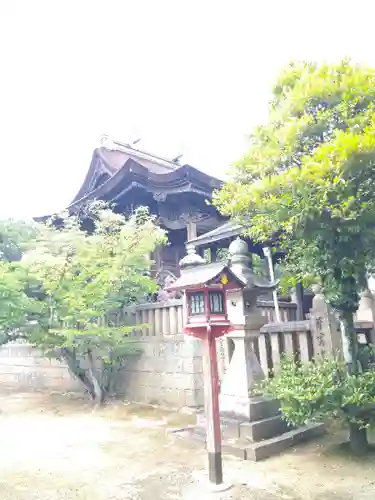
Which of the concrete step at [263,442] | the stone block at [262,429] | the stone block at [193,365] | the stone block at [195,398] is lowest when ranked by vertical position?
the concrete step at [263,442]

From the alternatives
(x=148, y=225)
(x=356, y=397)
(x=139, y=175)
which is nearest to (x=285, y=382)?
(x=356, y=397)

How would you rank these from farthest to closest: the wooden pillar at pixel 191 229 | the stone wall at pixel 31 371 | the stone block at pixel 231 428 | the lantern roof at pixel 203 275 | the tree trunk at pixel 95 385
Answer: the wooden pillar at pixel 191 229 → the stone wall at pixel 31 371 → the tree trunk at pixel 95 385 → the stone block at pixel 231 428 → the lantern roof at pixel 203 275

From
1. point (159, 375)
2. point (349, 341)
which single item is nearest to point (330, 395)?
point (349, 341)

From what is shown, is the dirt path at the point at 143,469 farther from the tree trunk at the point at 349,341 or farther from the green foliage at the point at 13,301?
the green foliage at the point at 13,301

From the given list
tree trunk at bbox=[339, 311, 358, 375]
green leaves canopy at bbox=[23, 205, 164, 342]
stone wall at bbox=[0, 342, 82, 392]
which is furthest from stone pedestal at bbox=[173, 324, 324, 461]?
stone wall at bbox=[0, 342, 82, 392]

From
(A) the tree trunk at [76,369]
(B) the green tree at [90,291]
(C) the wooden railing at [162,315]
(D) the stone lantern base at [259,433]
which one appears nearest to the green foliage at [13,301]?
(B) the green tree at [90,291]

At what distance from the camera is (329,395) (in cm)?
450

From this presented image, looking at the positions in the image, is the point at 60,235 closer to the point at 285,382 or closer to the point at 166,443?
the point at 166,443

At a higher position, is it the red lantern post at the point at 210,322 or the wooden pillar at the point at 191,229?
the wooden pillar at the point at 191,229

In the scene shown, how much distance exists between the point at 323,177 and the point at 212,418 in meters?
2.73

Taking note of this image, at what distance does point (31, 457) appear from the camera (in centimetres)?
570

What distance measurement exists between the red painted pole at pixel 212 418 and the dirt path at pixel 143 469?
22 cm

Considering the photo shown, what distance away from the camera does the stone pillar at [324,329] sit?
581 cm

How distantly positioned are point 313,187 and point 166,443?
4.11m
